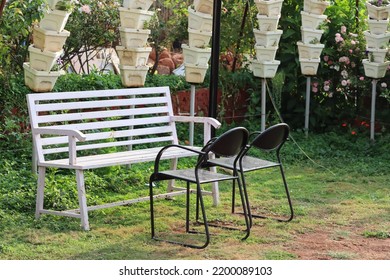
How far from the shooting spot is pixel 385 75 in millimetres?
10383

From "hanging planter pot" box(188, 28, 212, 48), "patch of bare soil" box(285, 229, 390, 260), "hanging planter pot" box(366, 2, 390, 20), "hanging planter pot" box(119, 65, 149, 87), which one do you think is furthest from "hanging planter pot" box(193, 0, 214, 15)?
"patch of bare soil" box(285, 229, 390, 260)

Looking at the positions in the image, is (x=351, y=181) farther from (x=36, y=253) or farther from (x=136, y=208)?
(x=36, y=253)

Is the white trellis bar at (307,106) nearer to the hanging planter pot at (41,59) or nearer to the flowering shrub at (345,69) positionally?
the flowering shrub at (345,69)

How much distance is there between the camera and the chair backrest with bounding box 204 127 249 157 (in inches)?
229

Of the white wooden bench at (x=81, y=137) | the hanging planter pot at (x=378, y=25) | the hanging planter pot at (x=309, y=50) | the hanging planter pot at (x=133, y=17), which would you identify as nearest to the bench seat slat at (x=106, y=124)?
the white wooden bench at (x=81, y=137)

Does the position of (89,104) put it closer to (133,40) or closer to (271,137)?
(133,40)

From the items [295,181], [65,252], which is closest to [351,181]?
[295,181]

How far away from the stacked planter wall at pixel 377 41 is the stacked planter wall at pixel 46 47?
3938mm

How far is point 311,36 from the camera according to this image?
33.2 feet

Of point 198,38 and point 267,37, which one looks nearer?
point 198,38

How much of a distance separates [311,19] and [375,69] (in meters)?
0.89

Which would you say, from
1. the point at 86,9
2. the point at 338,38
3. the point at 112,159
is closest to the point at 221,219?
the point at 112,159

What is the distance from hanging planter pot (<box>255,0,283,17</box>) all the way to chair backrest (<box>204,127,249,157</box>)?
373cm

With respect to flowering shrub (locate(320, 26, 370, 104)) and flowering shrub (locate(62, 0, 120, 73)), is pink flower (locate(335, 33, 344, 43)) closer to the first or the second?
flowering shrub (locate(320, 26, 370, 104))
